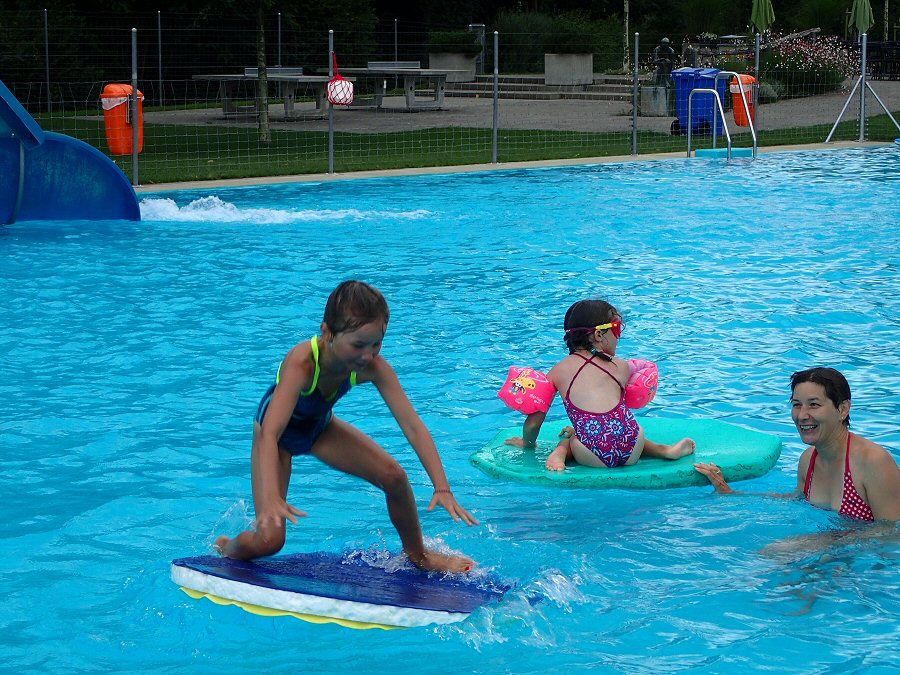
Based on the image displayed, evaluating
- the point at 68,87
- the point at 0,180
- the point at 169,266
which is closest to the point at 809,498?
the point at 169,266

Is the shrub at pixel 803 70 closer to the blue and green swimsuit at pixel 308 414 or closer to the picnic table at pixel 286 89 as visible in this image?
the picnic table at pixel 286 89

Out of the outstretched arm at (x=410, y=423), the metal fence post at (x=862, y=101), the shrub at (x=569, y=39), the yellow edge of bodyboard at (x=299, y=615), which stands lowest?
the yellow edge of bodyboard at (x=299, y=615)

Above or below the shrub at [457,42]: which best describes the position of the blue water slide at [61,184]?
below

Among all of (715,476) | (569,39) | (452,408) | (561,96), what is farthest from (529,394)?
(569,39)

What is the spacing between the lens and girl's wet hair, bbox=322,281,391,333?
3.69m

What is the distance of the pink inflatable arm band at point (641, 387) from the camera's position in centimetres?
545

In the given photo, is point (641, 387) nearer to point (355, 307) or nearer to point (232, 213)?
point (355, 307)

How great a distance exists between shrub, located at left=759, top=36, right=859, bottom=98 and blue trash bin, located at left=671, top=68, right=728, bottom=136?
5.54 meters

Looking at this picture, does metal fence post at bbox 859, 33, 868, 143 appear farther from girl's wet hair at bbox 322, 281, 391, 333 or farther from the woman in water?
girl's wet hair at bbox 322, 281, 391, 333

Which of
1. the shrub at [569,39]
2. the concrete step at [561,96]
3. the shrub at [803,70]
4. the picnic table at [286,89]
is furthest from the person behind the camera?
the shrub at [569,39]

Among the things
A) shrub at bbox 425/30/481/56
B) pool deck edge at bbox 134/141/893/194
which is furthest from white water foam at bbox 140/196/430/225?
shrub at bbox 425/30/481/56

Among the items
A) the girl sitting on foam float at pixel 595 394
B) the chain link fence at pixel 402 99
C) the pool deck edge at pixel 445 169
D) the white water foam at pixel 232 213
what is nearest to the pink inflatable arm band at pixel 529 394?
the girl sitting on foam float at pixel 595 394

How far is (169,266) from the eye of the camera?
1073 cm

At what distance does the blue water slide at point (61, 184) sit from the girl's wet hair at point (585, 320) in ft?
28.2
